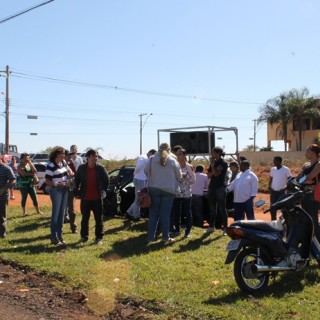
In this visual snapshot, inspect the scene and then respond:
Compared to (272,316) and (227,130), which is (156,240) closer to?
(272,316)

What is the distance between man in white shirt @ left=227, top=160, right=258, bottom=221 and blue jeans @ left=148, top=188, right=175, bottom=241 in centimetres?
150

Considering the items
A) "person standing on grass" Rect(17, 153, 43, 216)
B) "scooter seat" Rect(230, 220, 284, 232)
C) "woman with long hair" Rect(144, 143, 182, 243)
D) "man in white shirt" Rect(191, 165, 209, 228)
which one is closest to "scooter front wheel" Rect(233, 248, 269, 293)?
"scooter seat" Rect(230, 220, 284, 232)

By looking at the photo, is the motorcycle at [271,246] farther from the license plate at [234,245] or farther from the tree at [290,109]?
the tree at [290,109]

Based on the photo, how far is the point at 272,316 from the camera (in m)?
5.34

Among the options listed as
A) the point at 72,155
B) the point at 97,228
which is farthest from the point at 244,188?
the point at 72,155

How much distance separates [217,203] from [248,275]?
13.4 ft

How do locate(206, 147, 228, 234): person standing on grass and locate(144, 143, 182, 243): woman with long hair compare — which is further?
locate(206, 147, 228, 234): person standing on grass

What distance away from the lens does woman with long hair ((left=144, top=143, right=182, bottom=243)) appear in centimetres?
914

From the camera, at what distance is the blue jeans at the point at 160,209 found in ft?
30.2

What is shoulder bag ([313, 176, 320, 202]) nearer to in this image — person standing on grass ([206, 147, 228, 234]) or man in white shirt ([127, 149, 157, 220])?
person standing on grass ([206, 147, 228, 234])

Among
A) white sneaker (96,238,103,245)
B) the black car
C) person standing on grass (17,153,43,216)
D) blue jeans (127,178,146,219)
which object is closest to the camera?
white sneaker (96,238,103,245)

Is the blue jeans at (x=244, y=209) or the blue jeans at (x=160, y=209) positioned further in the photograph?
the blue jeans at (x=244, y=209)

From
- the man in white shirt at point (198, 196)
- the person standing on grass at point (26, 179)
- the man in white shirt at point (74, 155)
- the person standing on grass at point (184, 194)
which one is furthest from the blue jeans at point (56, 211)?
the person standing on grass at point (26, 179)

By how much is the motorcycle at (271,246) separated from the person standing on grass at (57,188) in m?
4.06
